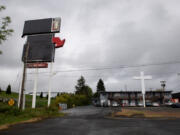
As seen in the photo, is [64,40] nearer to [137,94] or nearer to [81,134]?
[81,134]

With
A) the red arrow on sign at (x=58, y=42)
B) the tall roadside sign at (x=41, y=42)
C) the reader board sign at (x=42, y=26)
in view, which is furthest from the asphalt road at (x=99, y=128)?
the reader board sign at (x=42, y=26)

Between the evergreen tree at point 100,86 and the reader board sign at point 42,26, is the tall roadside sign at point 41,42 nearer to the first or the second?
the reader board sign at point 42,26

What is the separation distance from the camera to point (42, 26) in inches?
1123

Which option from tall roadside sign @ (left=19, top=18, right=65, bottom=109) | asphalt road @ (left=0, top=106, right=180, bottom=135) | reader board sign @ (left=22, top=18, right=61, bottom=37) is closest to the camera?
asphalt road @ (left=0, top=106, right=180, bottom=135)

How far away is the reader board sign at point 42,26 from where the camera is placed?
27.9 meters

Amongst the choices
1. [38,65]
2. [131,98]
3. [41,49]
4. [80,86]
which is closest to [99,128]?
[38,65]

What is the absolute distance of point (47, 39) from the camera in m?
27.6

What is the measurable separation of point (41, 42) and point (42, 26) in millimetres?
3342

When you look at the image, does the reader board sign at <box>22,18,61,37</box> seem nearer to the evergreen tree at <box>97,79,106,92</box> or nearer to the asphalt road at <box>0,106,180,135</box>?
the asphalt road at <box>0,106,180,135</box>

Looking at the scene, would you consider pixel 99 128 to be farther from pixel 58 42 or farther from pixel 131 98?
pixel 131 98

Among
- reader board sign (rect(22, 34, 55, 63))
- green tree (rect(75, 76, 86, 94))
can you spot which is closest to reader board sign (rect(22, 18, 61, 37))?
reader board sign (rect(22, 34, 55, 63))

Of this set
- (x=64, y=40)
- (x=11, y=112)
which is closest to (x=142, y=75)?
(x=64, y=40)

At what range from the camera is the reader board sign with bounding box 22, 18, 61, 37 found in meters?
27.9

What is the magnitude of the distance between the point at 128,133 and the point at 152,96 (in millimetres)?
56806
